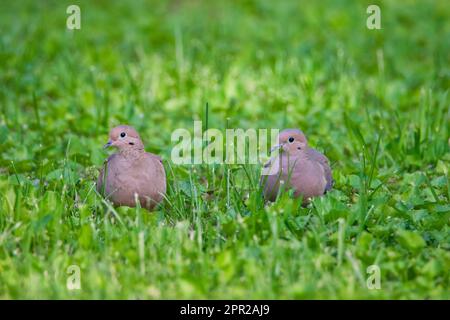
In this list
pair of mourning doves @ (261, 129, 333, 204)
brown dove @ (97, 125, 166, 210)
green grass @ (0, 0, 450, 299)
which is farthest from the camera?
pair of mourning doves @ (261, 129, 333, 204)

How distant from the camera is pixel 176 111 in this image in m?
7.55

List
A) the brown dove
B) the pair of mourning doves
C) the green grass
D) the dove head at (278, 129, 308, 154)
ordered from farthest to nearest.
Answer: the dove head at (278, 129, 308, 154) < the pair of mourning doves < the brown dove < the green grass

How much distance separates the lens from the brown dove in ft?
16.9

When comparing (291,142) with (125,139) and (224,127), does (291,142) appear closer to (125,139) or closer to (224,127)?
(125,139)

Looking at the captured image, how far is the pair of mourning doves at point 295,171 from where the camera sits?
5.27m

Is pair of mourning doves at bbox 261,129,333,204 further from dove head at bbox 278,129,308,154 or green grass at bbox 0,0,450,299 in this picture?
green grass at bbox 0,0,450,299

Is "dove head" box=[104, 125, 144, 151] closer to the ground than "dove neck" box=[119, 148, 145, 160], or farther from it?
farther from it

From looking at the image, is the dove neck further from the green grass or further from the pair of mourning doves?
the pair of mourning doves

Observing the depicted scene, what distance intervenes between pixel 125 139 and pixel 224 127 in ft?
5.96

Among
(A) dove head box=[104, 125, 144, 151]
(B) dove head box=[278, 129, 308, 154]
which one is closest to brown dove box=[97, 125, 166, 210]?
(A) dove head box=[104, 125, 144, 151]

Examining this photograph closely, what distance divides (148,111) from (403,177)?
238cm

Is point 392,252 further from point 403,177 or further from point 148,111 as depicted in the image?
point 148,111

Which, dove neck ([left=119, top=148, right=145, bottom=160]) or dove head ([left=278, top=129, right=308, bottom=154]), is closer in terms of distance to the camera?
dove neck ([left=119, top=148, right=145, bottom=160])
